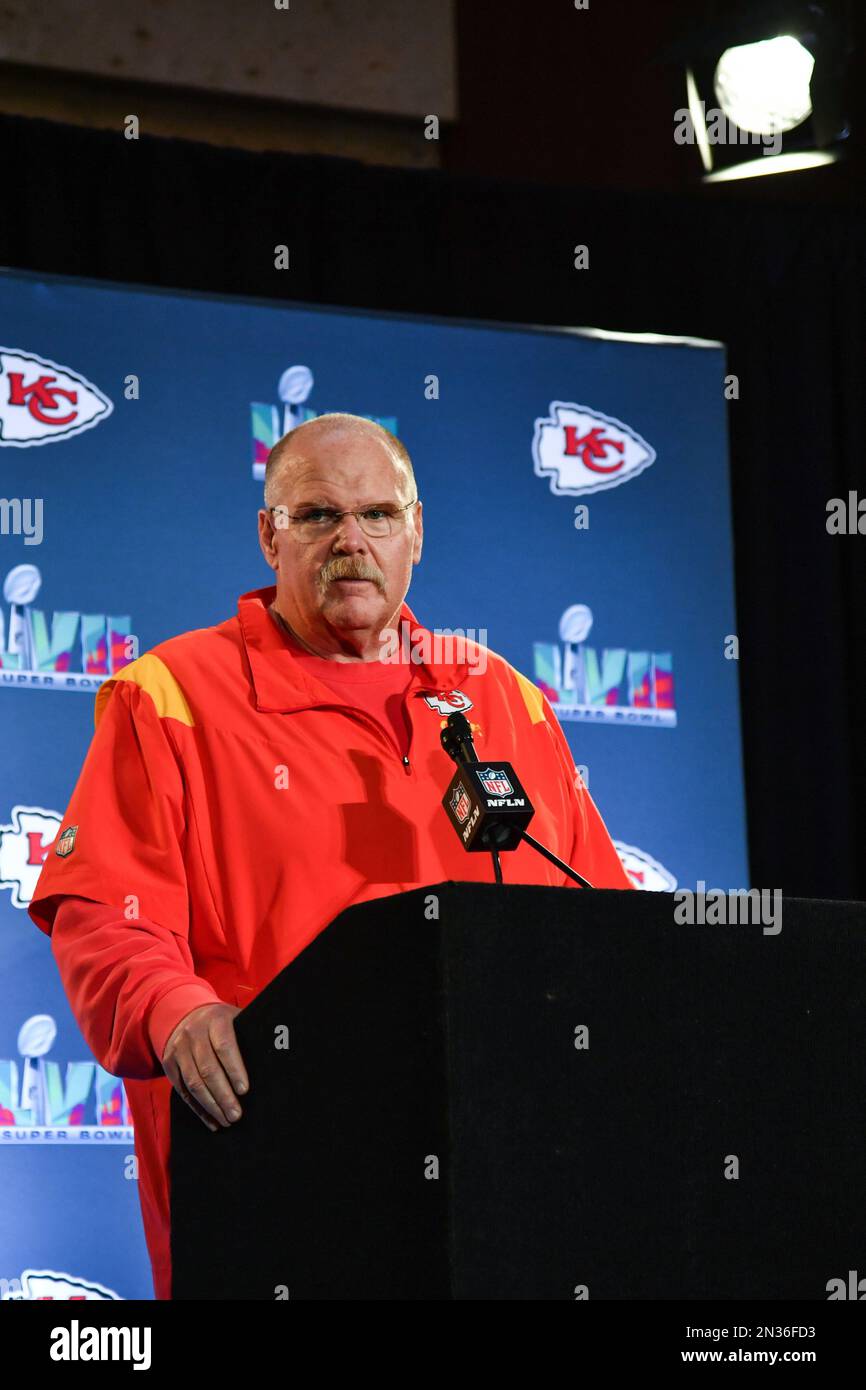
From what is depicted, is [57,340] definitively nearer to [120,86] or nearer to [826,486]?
[120,86]

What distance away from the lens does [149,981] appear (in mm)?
1851

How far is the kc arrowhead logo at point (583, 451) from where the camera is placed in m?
3.77

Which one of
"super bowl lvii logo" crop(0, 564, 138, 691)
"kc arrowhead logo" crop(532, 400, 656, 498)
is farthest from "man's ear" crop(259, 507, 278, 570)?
"kc arrowhead logo" crop(532, 400, 656, 498)

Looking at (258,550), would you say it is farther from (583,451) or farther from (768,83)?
(768,83)

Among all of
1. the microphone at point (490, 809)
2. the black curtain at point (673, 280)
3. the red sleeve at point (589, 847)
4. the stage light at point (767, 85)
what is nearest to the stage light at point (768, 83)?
the stage light at point (767, 85)

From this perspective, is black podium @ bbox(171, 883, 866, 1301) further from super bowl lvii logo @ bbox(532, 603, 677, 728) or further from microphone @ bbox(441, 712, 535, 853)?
super bowl lvii logo @ bbox(532, 603, 677, 728)

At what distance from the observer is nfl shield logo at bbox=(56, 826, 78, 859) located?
212 centimetres

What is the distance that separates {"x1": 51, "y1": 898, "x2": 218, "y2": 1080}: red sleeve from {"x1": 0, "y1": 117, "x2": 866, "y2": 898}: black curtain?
2364 millimetres

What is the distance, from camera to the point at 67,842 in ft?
6.99

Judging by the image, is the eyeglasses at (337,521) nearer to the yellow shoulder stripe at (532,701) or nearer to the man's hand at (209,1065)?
the yellow shoulder stripe at (532,701)

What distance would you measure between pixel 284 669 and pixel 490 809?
79 centimetres

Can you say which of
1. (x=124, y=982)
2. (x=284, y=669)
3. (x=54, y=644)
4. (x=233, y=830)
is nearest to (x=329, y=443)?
(x=284, y=669)
